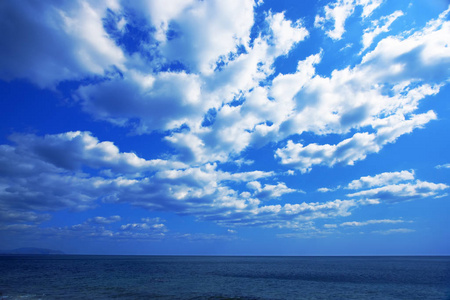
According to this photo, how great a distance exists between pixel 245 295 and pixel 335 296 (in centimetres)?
1456

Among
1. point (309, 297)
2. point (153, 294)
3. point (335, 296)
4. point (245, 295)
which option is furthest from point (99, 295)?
point (335, 296)

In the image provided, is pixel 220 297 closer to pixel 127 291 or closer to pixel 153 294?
pixel 153 294

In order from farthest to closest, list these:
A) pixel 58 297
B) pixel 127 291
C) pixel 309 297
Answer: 1. pixel 127 291
2. pixel 309 297
3. pixel 58 297

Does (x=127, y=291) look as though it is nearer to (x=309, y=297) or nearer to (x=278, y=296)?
(x=278, y=296)

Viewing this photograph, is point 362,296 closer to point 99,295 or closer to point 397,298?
point 397,298

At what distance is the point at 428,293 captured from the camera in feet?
149

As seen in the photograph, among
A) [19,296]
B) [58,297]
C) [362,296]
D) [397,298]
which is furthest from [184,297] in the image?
[397,298]

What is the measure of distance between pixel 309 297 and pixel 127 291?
3024cm

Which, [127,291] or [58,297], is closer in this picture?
[58,297]

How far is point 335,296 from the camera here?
4088 cm

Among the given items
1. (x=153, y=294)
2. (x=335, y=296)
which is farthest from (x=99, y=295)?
(x=335, y=296)

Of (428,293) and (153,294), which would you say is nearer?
(153,294)

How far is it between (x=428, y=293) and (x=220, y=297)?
3813 cm

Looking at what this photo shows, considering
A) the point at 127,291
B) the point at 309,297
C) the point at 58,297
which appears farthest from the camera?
the point at 127,291
